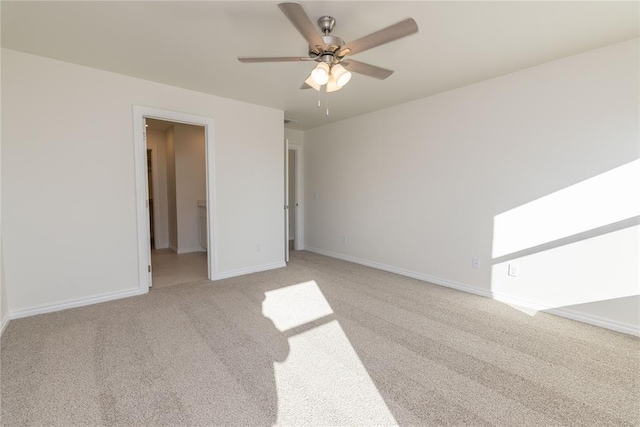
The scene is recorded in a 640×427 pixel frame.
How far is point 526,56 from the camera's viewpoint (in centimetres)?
257

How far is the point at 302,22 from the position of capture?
158 centimetres

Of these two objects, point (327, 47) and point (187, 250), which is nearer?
point (327, 47)

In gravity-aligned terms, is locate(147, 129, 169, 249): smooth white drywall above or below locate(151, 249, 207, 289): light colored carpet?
above

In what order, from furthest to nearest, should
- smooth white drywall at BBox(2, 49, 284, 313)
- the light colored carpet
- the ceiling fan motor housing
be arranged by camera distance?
the light colored carpet < smooth white drywall at BBox(2, 49, 284, 313) < the ceiling fan motor housing

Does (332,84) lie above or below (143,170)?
above

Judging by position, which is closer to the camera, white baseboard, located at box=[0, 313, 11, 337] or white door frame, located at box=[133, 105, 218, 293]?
white baseboard, located at box=[0, 313, 11, 337]

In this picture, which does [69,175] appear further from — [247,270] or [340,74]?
[340,74]

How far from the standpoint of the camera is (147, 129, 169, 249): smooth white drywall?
572cm

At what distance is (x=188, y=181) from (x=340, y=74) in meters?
4.36

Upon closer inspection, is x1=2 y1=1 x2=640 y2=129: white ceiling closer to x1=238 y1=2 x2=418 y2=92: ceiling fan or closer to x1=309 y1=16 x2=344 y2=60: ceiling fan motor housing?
x1=309 y1=16 x2=344 y2=60: ceiling fan motor housing

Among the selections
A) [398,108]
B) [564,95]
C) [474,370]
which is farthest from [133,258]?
[564,95]

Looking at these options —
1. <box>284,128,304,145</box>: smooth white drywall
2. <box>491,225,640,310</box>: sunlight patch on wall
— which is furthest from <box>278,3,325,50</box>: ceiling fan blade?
<box>284,128,304,145</box>: smooth white drywall

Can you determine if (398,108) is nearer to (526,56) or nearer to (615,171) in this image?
(526,56)

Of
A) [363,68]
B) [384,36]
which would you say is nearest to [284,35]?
[363,68]
